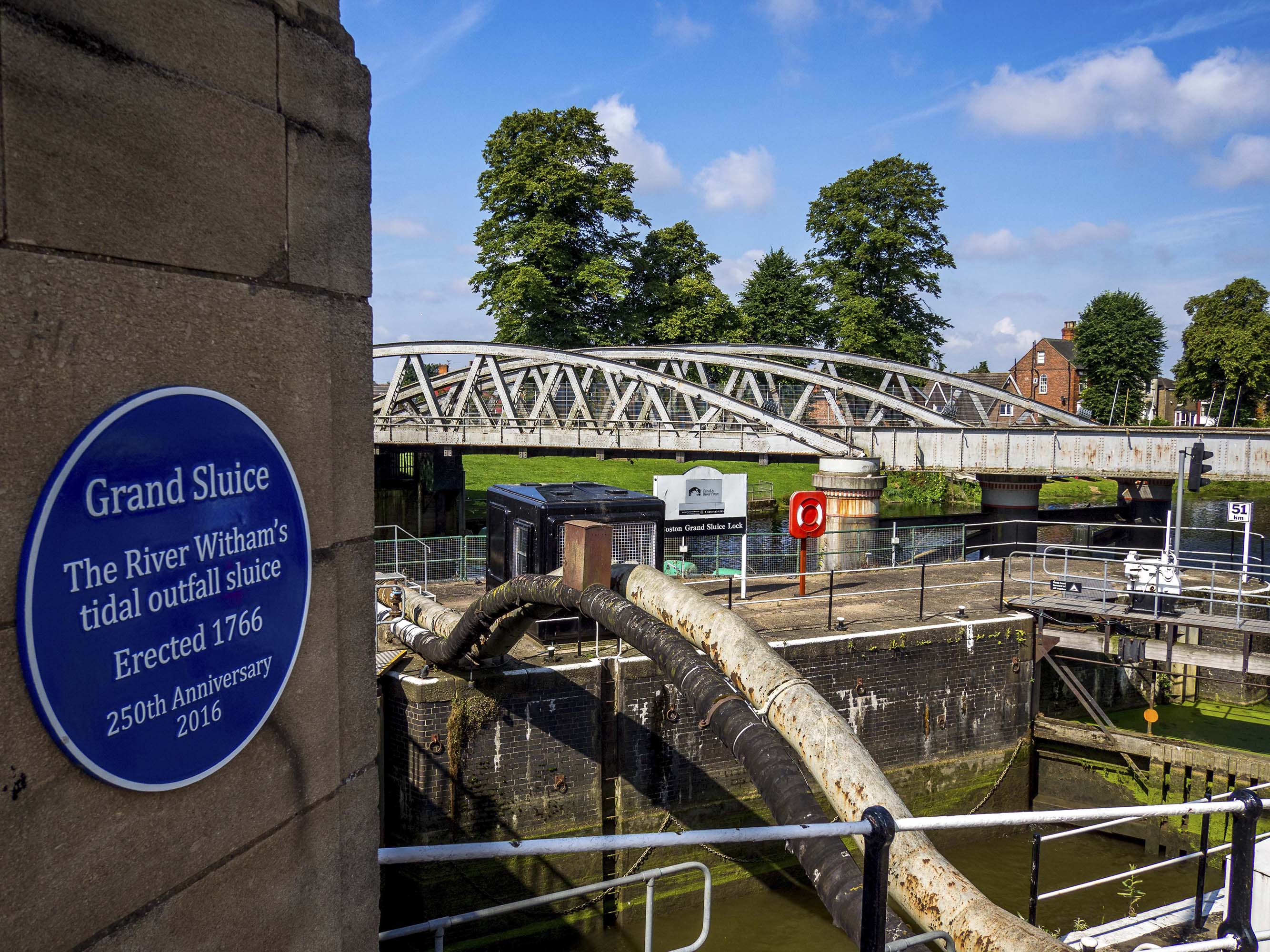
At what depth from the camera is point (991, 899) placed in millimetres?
10734

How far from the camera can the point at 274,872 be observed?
8.48 feet

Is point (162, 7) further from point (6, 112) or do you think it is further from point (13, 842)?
point (13, 842)

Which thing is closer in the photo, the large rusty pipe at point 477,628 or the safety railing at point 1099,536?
the large rusty pipe at point 477,628

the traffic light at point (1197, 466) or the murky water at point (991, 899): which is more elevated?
the traffic light at point (1197, 466)

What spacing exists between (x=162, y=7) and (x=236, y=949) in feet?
7.80

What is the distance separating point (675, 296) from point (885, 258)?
34.5 ft

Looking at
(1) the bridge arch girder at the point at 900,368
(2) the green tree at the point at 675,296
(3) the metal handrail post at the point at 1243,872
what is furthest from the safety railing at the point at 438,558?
(2) the green tree at the point at 675,296

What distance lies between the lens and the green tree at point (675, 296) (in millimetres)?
43875

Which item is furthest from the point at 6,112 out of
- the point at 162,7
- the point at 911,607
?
the point at 911,607

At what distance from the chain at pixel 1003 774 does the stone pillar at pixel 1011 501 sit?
12618mm

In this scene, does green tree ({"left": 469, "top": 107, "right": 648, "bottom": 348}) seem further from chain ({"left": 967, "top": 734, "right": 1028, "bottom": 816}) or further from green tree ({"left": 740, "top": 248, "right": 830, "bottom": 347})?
chain ({"left": 967, "top": 734, "right": 1028, "bottom": 816})

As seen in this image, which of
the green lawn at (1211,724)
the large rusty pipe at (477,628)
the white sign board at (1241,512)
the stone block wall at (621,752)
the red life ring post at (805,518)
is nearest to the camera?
the large rusty pipe at (477,628)

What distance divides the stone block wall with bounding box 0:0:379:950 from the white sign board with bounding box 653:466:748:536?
14286mm

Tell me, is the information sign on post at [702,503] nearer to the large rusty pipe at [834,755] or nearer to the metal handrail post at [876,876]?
the large rusty pipe at [834,755]
